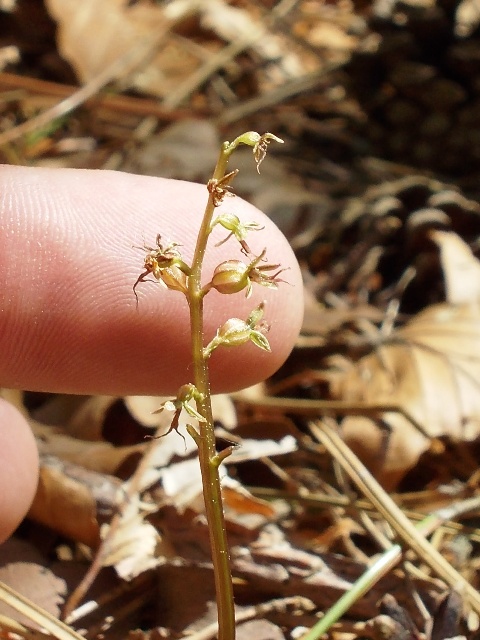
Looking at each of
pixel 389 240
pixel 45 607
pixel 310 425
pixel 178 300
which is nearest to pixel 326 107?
pixel 389 240

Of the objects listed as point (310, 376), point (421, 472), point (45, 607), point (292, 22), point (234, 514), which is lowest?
point (45, 607)

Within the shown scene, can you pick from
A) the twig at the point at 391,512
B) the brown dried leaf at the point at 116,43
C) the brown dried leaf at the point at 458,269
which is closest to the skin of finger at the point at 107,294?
the twig at the point at 391,512

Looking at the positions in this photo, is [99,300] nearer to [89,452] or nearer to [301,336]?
[89,452]

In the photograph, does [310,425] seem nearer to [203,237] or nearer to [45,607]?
[45,607]

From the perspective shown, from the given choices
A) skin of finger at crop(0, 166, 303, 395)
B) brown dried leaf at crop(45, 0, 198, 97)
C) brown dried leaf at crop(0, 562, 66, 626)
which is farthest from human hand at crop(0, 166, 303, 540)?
brown dried leaf at crop(45, 0, 198, 97)

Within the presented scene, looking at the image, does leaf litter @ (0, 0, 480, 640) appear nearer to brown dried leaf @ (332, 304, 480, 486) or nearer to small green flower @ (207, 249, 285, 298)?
brown dried leaf @ (332, 304, 480, 486)

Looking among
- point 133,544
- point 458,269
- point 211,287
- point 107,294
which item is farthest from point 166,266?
point 458,269

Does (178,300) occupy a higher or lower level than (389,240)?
lower
